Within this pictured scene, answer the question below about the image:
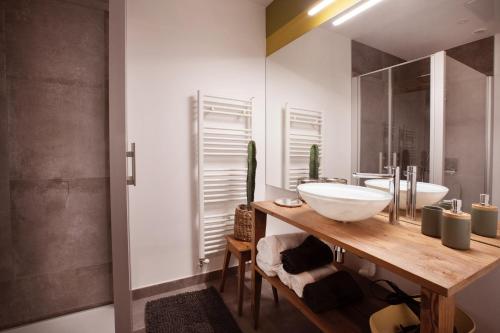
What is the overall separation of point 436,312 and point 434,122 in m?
0.89

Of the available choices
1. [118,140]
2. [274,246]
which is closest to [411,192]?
[274,246]

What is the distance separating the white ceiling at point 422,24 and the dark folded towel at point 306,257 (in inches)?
44.7

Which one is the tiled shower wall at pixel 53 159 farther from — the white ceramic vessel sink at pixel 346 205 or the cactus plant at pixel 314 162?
the cactus plant at pixel 314 162

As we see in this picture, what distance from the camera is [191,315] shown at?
167 centimetres

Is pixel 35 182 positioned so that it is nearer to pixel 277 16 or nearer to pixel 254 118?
pixel 254 118

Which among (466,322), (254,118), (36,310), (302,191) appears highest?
(254,118)

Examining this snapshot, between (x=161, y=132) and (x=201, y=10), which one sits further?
(x=201, y=10)

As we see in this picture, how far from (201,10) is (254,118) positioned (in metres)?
1.00

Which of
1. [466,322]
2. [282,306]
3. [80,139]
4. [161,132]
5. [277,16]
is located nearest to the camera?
[466,322]

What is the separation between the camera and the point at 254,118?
2293 millimetres

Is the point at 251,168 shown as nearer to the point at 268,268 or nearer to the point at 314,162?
the point at 314,162

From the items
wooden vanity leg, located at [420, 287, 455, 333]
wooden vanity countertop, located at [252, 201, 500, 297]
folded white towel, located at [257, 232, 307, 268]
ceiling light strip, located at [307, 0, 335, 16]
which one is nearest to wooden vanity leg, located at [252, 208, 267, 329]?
folded white towel, located at [257, 232, 307, 268]

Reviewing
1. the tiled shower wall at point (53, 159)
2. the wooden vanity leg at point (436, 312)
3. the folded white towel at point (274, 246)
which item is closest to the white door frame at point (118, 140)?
the tiled shower wall at point (53, 159)

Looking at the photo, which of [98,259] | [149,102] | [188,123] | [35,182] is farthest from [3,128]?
[188,123]
